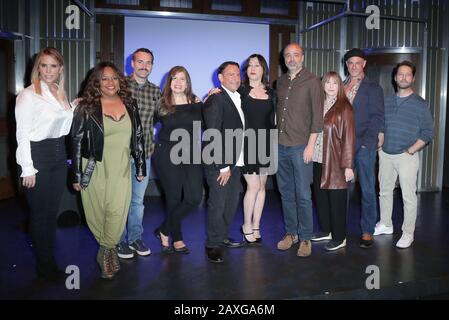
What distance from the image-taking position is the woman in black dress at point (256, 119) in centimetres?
314

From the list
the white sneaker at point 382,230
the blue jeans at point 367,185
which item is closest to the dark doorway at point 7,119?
the blue jeans at point 367,185

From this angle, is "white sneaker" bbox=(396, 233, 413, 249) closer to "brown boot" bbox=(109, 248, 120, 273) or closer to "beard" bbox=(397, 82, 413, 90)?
"beard" bbox=(397, 82, 413, 90)

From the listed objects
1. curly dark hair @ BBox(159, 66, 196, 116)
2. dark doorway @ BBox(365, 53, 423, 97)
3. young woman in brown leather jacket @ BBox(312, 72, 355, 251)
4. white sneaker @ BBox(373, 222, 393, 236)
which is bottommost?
white sneaker @ BBox(373, 222, 393, 236)

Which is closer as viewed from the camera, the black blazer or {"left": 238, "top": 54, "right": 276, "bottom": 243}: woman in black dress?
the black blazer

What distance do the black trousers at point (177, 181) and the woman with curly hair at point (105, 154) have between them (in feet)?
0.97

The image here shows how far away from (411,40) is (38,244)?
Answer: 17.1ft

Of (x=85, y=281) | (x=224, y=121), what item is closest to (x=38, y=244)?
(x=85, y=281)

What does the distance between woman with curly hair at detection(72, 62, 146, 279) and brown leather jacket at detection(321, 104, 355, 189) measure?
145 centimetres

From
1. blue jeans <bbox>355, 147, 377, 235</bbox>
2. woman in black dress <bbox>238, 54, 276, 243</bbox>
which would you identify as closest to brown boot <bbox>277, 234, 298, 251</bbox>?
woman in black dress <bbox>238, 54, 276, 243</bbox>

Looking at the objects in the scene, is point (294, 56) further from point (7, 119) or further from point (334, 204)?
point (7, 119)

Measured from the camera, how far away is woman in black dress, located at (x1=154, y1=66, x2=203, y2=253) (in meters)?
2.99
